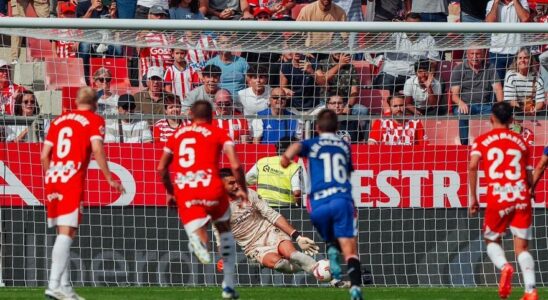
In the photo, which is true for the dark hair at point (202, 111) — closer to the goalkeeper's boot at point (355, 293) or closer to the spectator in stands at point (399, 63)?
the goalkeeper's boot at point (355, 293)

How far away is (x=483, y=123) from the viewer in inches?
668

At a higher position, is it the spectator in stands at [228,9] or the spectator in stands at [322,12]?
the spectator in stands at [228,9]

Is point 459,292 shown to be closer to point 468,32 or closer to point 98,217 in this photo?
point 468,32

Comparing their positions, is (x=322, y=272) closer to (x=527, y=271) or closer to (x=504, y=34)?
(x=527, y=271)

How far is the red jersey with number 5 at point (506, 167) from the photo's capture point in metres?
12.5

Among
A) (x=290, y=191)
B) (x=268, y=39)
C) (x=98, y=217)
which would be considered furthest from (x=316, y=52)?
(x=98, y=217)

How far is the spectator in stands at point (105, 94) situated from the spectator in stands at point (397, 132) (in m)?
3.64

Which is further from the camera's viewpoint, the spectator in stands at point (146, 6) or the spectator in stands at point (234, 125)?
the spectator in stands at point (146, 6)

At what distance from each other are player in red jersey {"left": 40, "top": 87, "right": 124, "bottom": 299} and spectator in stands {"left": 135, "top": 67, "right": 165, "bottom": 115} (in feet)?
16.3

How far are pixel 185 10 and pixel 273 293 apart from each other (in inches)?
297

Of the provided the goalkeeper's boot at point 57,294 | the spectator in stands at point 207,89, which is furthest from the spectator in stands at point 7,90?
the goalkeeper's boot at point 57,294

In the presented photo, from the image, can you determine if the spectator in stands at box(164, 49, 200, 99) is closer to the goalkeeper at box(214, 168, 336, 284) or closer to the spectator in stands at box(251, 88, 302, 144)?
the spectator in stands at box(251, 88, 302, 144)

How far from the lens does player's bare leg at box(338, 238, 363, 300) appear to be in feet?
35.9

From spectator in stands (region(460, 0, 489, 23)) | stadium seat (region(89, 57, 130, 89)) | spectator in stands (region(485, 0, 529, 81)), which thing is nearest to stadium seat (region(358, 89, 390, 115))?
spectator in stands (region(485, 0, 529, 81))
